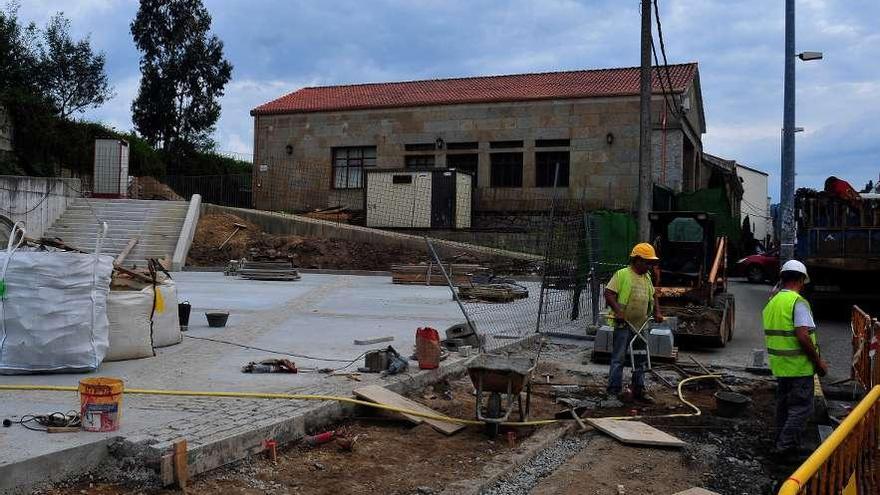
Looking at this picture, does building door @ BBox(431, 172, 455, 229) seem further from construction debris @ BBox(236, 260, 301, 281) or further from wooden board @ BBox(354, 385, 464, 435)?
wooden board @ BBox(354, 385, 464, 435)

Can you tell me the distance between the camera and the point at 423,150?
3444cm

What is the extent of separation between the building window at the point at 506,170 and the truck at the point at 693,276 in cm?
1933

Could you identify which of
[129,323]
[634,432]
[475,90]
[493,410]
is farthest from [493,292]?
[475,90]

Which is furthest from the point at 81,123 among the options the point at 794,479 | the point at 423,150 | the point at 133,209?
the point at 794,479

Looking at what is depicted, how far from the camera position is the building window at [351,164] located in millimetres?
35562

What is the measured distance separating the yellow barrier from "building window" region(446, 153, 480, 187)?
2937 centimetres

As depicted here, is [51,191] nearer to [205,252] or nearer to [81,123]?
[205,252]

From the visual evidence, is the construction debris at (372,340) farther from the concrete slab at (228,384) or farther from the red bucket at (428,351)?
the red bucket at (428,351)

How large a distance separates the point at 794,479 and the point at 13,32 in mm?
34585

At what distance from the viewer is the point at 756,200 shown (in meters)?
59.4

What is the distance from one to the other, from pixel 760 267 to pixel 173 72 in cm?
3299

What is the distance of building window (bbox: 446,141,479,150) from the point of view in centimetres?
3344

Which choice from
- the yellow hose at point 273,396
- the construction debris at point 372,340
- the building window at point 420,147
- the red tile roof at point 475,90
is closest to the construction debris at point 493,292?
the construction debris at point 372,340

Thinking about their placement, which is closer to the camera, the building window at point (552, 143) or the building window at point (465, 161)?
the building window at point (552, 143)
